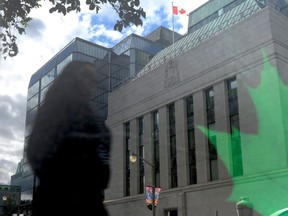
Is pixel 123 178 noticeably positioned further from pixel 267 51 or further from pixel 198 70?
pixel 267 51

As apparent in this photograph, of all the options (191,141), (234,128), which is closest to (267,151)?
(234,128)

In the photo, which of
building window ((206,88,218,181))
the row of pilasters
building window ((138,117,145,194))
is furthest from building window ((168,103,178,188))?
building window ((138,117,145,194))

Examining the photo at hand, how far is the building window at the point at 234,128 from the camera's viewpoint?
3319cm

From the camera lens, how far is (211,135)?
118ft

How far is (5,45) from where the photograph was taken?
16.7 ft

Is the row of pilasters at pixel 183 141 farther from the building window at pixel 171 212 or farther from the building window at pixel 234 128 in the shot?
the building window at pixel 171 212

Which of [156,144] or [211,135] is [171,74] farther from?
[211,135]

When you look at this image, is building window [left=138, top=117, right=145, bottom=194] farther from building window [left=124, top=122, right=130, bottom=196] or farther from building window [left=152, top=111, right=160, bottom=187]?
building window [left=152, top=111, right=160, bottom=187]

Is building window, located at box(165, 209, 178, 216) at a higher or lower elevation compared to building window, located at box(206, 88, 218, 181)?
lower

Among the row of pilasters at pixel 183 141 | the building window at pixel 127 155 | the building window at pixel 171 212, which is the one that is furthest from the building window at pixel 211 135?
the building window at pixel 127 155

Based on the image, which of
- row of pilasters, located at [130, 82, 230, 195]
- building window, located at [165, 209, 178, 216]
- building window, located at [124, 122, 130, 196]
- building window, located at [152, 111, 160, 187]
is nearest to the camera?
row of pilasters, located at [130, 82, 230, 195]

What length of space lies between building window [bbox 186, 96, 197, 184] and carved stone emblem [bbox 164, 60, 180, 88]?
99.9 inches

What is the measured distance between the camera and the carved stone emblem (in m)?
40.8

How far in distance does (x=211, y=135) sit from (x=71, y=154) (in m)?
34.6
